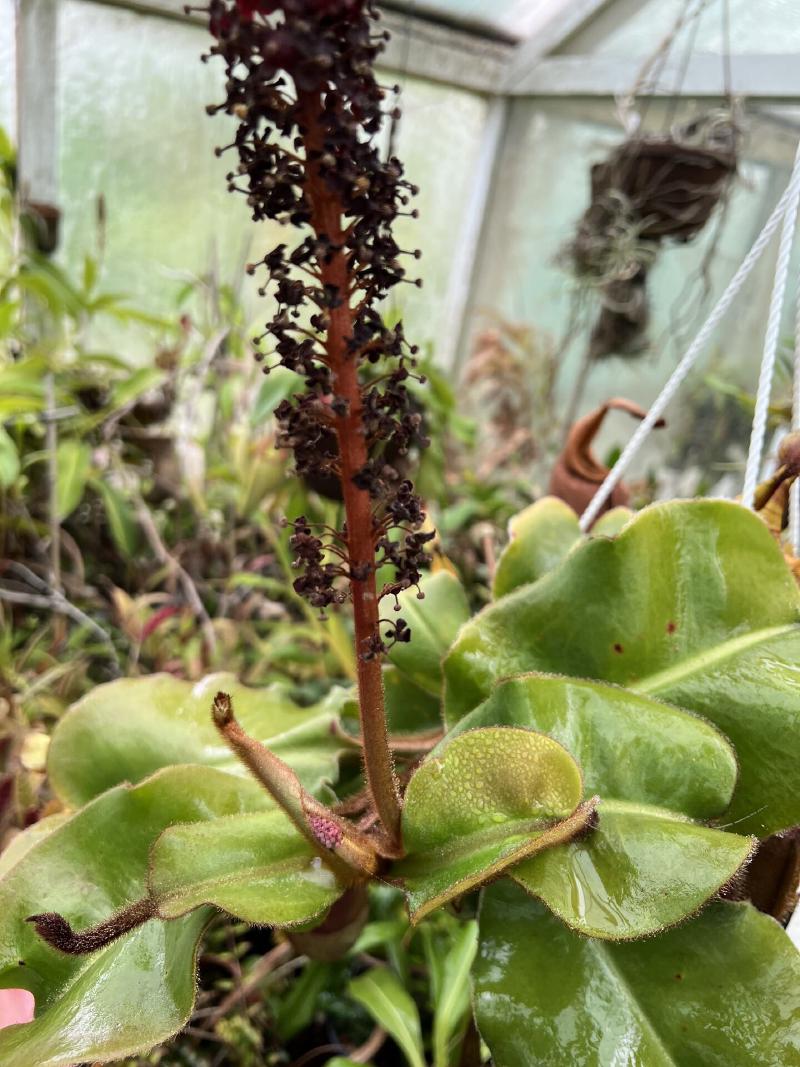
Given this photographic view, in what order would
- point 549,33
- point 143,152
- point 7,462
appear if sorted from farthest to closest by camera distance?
point 549,33
point 143,152
point 7,462

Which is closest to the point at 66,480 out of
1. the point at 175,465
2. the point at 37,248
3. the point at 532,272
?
the point at 175,465

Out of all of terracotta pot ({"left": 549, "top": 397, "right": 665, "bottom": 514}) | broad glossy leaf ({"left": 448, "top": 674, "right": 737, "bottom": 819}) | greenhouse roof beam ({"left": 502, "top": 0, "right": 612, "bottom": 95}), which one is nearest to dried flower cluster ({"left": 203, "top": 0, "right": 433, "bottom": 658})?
broad glossy leaf ({"left": 448, "top": 674, "right": 737, "bottom": 819})

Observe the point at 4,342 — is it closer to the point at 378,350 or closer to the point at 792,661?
the point at 378,350

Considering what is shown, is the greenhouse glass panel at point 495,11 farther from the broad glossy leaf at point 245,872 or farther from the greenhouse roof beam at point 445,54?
the broad glossy leaf at point 245,872

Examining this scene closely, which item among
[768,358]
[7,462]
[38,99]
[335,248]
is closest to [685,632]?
[768,358]

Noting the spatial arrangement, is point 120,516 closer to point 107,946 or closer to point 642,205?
point 107,946

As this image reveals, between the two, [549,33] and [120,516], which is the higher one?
[549,33]

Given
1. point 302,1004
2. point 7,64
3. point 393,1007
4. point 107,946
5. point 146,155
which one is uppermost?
point 7,64
